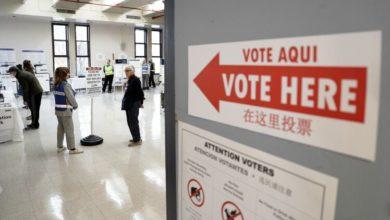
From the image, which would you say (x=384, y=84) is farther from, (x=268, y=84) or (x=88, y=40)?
(x=88, y=40)

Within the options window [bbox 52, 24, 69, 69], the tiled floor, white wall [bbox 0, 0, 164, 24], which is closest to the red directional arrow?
the tiled floor

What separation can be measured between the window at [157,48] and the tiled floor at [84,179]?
10.8 metres

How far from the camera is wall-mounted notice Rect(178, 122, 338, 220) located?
73 cm

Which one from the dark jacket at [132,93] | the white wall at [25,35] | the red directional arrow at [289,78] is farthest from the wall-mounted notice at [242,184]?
the white wall at [25,35]

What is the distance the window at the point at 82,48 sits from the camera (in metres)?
14.3

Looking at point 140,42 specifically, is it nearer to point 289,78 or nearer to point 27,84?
point 27,84

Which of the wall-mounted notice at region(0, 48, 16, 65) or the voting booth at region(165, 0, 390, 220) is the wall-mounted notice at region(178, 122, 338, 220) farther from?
the wall-mounted notice at region(0, 48, 16, 65)

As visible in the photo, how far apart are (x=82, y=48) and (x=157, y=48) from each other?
400 cm

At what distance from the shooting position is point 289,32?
29.5 inches

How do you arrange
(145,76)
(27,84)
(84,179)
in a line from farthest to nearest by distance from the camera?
1. (145,76)
2. (27,84)
3. (84,179)

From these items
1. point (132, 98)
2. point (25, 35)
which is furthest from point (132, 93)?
point (25, 35)

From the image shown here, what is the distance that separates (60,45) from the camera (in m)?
13.9

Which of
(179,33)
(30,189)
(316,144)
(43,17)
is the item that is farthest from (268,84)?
(43,17)

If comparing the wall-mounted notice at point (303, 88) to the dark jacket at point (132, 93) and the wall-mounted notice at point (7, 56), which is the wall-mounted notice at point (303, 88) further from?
the wall-mounted notice at point (7, 56)
